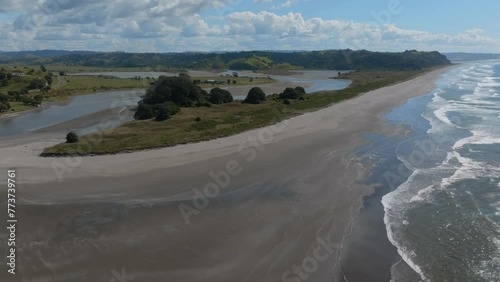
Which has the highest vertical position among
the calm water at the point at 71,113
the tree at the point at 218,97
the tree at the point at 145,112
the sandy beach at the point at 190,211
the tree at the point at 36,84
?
the tree at the point at 36,84

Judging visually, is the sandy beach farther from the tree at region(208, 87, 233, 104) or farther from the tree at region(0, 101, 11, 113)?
the tree at region(0, 101, 11, 113)

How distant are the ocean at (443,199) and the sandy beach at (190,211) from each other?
2503 mm

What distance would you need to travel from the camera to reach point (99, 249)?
17.3 metres

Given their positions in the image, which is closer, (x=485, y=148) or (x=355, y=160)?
(x=355, y=160)

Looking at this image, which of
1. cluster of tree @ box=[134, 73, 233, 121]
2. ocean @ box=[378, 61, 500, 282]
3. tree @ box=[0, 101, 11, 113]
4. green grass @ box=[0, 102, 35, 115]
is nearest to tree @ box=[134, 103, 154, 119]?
cluster of tree @ box=[134, 73, 233, 121]

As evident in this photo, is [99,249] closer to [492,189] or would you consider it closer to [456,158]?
[492,189]

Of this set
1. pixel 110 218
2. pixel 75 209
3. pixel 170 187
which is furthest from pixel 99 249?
pixel 170 187

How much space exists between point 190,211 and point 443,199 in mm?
14475

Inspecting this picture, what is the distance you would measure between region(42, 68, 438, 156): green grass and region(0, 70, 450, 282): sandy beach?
69.8 inches

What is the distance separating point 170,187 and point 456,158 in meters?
22.3

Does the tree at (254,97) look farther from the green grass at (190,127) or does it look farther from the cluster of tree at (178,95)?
the cluster of tree at (178,95)

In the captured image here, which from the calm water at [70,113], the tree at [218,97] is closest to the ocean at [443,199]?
the tree at [218,97]

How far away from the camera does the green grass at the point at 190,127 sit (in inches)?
1299

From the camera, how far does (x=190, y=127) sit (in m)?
42.0
